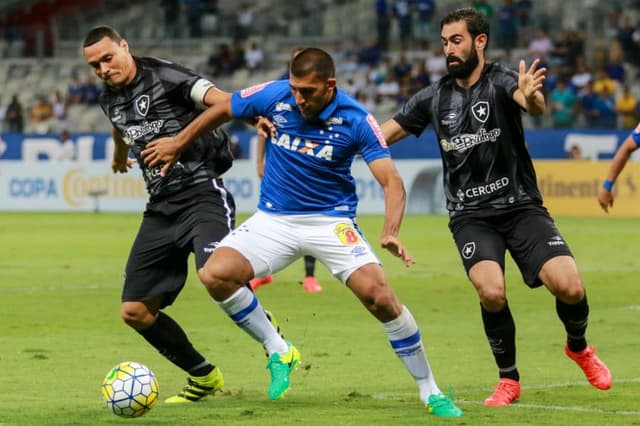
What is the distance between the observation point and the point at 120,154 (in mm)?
9594

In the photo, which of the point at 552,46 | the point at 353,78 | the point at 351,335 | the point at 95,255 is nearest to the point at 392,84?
the point at 353,78

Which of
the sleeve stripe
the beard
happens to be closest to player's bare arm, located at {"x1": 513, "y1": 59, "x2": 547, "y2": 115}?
the beard

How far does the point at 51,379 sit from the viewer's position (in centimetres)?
952

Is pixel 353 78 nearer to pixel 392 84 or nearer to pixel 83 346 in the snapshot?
pixel 392 84

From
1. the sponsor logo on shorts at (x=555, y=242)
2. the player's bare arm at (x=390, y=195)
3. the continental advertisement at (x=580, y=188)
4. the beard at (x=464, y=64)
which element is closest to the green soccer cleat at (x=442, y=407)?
the player's bare arm at (x=390, y=195)

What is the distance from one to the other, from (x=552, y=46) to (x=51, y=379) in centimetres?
2648

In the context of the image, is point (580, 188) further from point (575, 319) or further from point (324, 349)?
point (575, 319)

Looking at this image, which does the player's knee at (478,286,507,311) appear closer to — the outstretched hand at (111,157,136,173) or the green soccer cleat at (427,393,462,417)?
the green soccer cleat at (427,393,462,417)

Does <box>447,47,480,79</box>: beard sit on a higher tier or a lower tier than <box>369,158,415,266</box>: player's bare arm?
higher

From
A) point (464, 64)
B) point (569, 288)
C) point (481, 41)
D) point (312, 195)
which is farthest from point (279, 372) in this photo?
point (481, 41)

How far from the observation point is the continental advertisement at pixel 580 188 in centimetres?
2816

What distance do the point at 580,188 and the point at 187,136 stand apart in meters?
21.5

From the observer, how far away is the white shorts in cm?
802

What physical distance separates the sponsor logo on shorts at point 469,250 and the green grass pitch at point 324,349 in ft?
2.96
